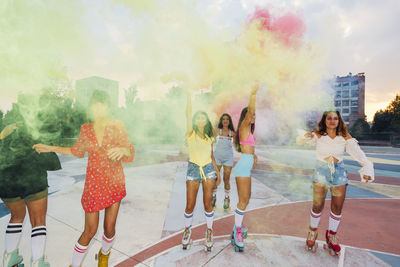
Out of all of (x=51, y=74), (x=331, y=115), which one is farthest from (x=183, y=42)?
(x=331, y=115)

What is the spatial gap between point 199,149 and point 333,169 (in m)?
1.87

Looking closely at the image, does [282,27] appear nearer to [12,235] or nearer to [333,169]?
[333,169]

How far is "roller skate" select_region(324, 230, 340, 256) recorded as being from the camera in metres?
3.01

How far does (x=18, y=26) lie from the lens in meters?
2.47

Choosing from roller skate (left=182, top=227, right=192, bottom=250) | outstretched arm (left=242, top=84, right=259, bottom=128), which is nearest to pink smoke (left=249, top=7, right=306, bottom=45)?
outstretched arm (left=242, top=84, right=259, bottom=128)

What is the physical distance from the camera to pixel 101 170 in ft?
7.09

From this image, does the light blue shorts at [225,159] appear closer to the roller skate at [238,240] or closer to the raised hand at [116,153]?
the roller skate at [238,240]

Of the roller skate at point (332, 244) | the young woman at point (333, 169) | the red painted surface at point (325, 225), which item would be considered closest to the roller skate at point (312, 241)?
the young woman at point (333, 169)

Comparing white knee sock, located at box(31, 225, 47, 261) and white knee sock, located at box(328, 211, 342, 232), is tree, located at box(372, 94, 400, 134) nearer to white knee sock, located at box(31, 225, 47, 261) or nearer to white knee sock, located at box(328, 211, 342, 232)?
white knee sock, located at box(328, 211, 342, 232)

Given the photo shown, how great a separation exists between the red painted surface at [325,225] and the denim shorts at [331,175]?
1.15m

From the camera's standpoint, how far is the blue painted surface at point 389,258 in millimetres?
2865

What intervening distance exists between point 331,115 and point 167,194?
426 cm

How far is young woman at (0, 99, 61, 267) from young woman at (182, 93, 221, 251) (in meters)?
1.71

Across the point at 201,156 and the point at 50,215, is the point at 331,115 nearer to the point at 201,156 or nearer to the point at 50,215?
the point at 201,156
